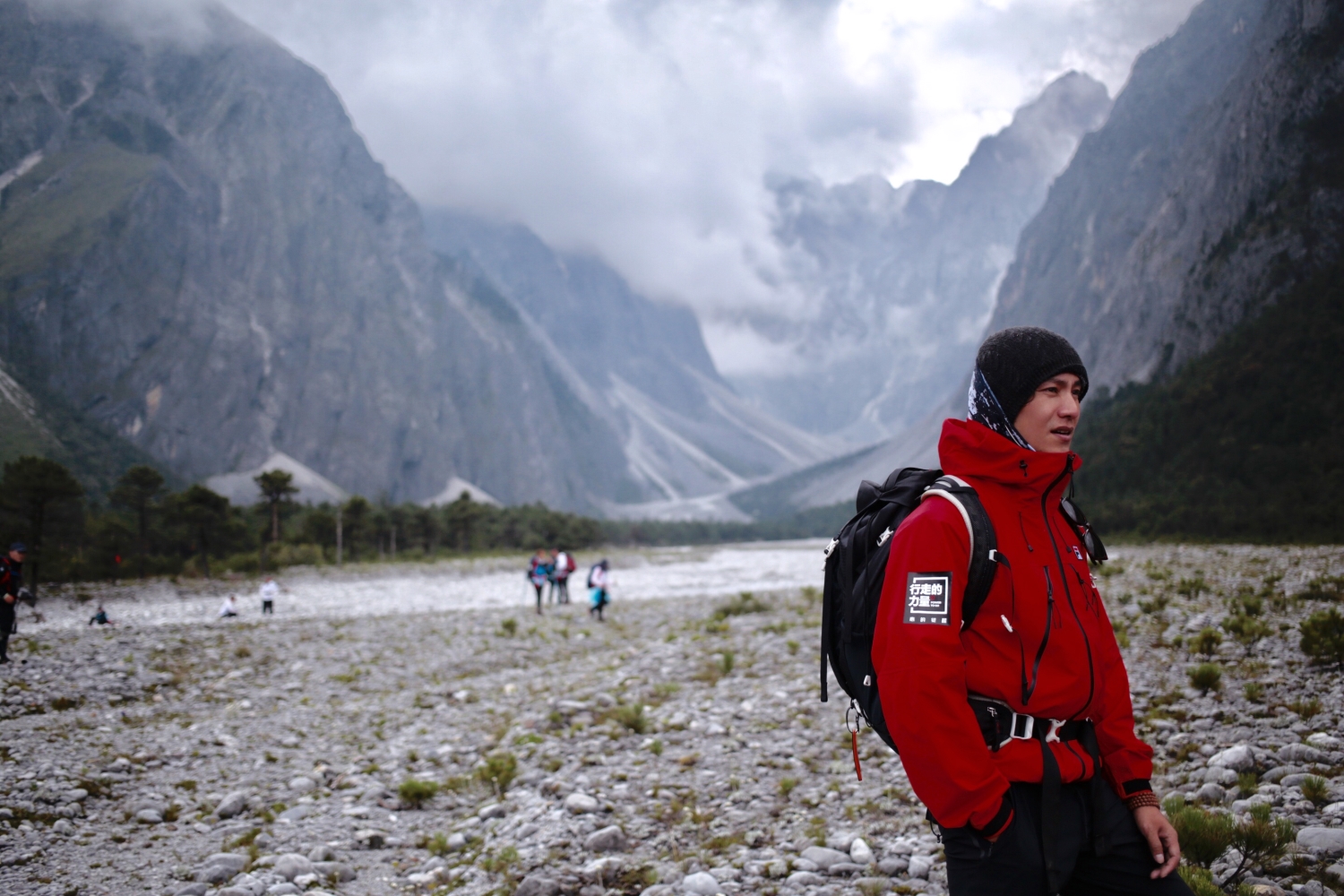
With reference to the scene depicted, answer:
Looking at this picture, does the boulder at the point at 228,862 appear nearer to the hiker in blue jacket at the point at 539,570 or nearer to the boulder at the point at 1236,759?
the boulder at the point at 1236,759

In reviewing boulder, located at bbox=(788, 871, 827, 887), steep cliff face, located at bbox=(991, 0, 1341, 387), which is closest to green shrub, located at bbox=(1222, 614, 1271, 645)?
boulder, located at bbox=(788, 871, 827, 887)

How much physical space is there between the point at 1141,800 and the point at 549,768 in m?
6.63

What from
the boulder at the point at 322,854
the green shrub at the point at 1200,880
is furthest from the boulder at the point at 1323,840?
the boulder at the point at 322,854

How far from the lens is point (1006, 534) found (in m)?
2.58

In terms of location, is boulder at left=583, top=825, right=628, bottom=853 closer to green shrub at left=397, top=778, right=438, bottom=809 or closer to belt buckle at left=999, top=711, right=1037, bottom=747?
green shrub at left=397, top=778, right=438, bottom=809

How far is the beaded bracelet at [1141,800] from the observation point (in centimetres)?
264

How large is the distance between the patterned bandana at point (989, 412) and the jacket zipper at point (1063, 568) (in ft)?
0.48

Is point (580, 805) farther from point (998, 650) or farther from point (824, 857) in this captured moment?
point (998, 650)

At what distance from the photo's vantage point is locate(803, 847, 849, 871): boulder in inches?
205

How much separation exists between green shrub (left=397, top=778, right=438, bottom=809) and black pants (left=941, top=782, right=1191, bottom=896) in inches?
260

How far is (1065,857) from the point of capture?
2.43 metres

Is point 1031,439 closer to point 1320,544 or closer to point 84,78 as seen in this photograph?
point 1320,544

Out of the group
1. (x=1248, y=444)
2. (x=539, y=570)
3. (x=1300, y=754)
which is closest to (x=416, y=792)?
(x=1300, y=754)

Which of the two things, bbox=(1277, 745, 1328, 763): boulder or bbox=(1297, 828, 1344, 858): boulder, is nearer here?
bbox=(1297, 828, 1344, 858): boulder
